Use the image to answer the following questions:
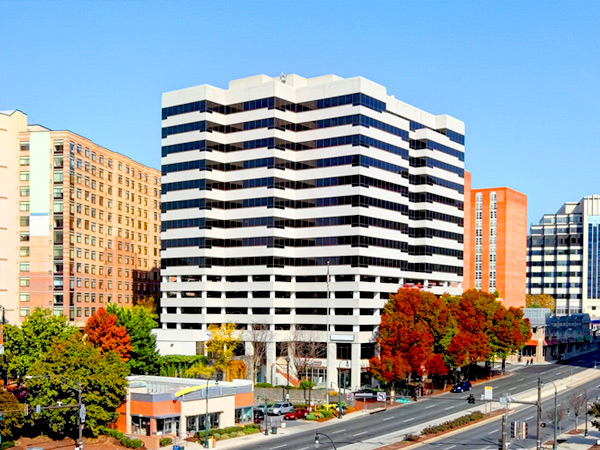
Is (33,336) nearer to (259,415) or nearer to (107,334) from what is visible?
(107,334)

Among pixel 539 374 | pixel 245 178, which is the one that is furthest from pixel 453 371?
pixel 245 178

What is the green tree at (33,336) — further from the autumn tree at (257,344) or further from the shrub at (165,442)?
the autumn tree at (257,344)

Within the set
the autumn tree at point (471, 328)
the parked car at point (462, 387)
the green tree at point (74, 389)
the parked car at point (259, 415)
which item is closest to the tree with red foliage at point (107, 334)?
the green tree at point (74, 389)

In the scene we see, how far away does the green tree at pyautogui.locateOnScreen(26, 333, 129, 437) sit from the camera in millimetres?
76938

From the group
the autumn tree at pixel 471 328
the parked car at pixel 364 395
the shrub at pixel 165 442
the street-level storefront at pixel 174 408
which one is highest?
the autumn tree at pixel 471 328

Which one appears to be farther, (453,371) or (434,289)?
(434,289)

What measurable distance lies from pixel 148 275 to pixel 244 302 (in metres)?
51.0

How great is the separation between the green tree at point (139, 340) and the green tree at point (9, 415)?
30.1 meters

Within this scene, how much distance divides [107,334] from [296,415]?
28.1 m

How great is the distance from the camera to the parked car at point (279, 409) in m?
92.0

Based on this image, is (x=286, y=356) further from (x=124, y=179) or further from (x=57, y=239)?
(x=124, y=179)

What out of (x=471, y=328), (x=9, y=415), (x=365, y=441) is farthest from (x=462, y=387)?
(x=9, y=415)

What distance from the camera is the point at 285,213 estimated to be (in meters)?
125

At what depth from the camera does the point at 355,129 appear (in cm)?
12056
